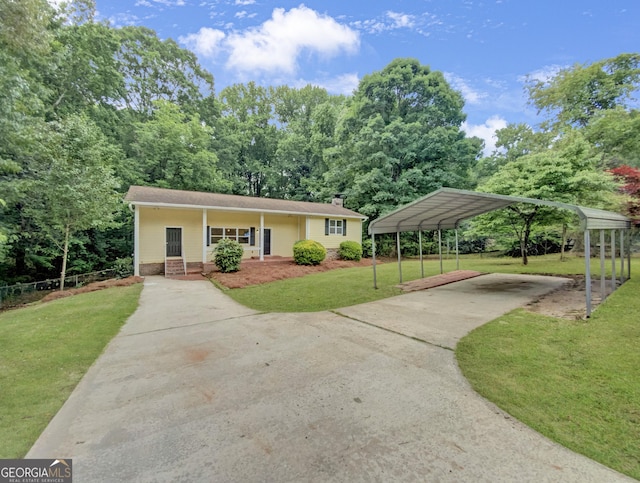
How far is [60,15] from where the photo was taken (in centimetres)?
1459

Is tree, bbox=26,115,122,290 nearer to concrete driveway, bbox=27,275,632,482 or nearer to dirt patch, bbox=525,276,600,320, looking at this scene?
concrete driveway, bbox=27,275,632,482

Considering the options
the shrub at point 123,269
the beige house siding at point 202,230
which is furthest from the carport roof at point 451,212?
the shrub at point 123,269

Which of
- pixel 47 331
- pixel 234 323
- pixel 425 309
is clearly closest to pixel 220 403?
pixel 234 323

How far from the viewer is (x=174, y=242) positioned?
13.2m

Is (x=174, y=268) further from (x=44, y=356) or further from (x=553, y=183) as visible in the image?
(x=553, y=183)

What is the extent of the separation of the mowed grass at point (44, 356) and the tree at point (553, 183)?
14210 millimetres

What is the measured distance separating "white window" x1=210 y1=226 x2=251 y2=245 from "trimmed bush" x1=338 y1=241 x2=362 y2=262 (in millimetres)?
5743

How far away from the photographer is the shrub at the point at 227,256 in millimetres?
11914

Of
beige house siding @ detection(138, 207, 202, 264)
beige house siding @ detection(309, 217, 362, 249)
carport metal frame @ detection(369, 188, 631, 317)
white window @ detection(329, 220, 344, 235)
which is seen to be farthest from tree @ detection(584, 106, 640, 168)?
beige house siding @ detection(138, 207, 202, 264)

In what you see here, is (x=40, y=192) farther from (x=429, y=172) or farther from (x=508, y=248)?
(x=508, y=248)

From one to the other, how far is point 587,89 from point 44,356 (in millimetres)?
31387

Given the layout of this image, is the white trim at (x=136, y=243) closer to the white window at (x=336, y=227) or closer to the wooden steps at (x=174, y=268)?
the wooden steps at (x=174, y=268)

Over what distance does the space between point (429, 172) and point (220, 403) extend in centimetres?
2009

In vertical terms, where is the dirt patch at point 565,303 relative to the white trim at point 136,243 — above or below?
below
